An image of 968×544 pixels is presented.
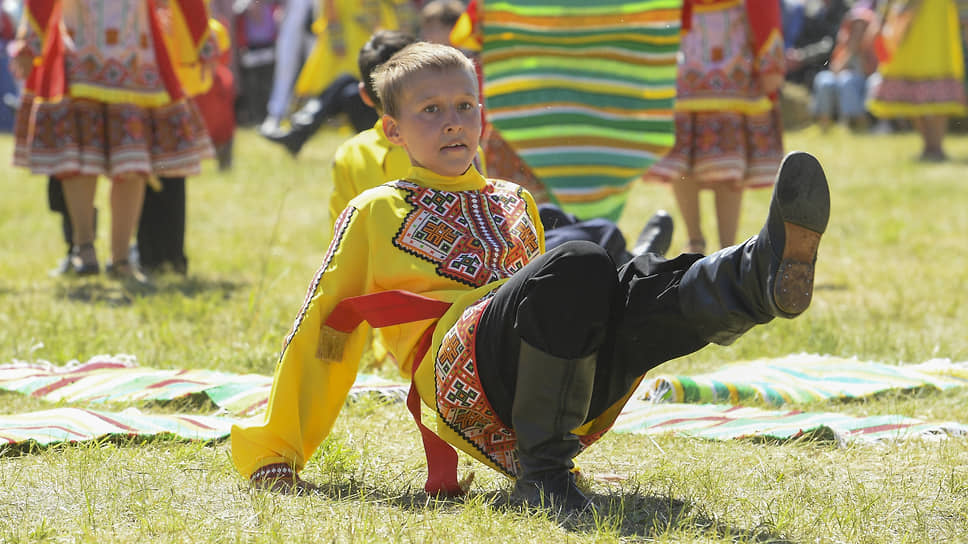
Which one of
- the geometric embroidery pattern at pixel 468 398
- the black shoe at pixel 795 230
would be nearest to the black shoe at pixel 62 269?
the geometric embroidery pattern at pixel 468 398

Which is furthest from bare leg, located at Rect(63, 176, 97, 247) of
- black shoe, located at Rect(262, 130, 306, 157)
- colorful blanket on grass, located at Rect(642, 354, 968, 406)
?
colorful blanket on grass, located at Rect(642, 354, 968, 406)

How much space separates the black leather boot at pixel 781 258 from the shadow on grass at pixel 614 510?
1.35 ft

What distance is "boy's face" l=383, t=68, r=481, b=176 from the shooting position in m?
2.54

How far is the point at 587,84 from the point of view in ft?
16.0

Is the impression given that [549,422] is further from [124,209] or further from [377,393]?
[124,209]

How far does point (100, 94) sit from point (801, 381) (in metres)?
3.15

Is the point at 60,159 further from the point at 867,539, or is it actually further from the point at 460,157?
the point at 867,539

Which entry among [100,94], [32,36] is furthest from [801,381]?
[32,36]

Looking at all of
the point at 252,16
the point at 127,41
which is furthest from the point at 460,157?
the point at 252,16

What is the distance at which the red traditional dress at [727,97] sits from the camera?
17.8ft

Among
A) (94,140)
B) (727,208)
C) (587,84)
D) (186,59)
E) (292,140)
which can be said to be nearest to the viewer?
(587,84)

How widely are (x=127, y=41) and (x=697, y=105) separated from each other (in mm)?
2471

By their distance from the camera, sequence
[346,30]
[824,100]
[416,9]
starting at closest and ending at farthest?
[346,30]
[416,9]
[824,100]

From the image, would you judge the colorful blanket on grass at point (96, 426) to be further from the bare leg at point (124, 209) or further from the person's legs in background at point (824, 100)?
the person's legs in background at point (824, 100)
